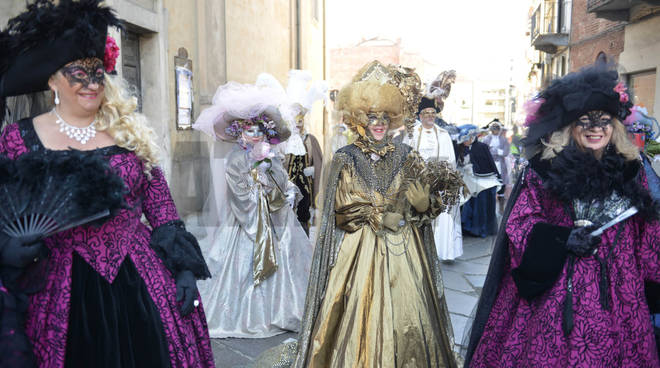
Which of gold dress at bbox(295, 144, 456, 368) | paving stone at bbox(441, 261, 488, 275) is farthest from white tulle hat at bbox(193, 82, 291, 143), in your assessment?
paving stone at bbox(441, 261, 488, 275)

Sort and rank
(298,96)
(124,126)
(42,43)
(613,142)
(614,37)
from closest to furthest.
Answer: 1. (42,43)
2. (124,126)
3. (613,142)
4. (298,96)
5. (614,37)

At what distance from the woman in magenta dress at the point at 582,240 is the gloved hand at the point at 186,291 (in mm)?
1509

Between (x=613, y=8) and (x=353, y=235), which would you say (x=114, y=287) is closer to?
(x=353, y=235)

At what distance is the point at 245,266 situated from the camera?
4.49 meters

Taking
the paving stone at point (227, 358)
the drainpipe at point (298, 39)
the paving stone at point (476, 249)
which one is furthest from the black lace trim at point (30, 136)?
the drainpipe at point (298, 39)

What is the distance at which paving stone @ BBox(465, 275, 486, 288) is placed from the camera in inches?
237

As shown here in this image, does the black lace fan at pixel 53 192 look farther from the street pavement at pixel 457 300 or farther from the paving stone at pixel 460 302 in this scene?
the paving stone at pixel 460 302

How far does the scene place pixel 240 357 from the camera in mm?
3928

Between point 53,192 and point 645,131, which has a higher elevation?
point 645,131

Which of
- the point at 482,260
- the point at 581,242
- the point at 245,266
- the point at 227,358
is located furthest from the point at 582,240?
the point at 482,260

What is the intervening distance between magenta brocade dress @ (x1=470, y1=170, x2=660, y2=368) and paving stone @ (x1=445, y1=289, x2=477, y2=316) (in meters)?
2.53

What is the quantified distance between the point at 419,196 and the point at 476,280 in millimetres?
3447

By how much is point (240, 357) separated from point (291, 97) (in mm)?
3056

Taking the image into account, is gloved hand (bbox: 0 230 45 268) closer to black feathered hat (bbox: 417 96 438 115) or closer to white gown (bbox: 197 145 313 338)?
white gown (bbox: 197 145 313 338)
